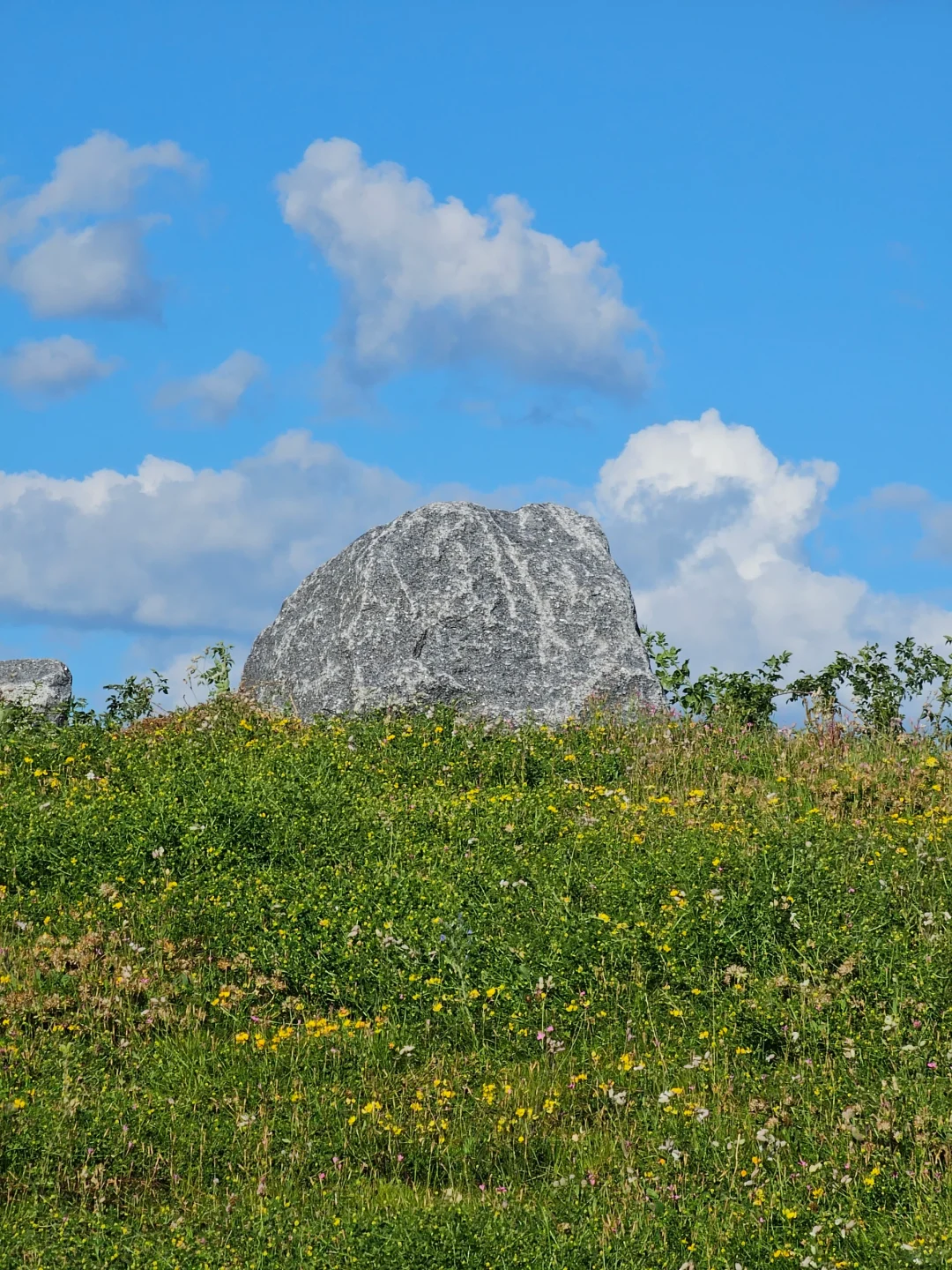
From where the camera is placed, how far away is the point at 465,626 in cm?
1457

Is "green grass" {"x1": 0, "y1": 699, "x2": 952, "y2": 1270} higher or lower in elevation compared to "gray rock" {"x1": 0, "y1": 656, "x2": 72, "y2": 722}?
lower

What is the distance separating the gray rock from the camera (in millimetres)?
17234

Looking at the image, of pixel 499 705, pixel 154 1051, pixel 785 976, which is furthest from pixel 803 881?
pixel 499 705

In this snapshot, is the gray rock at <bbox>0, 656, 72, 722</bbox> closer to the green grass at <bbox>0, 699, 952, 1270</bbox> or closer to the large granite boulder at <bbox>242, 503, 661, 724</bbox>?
the large granite boulder at <bbox>242, 503, 661, 724</bbox>

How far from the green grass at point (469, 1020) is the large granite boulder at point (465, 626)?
2.67 meters

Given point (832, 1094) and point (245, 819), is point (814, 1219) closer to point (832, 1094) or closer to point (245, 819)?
point (832, 1094)

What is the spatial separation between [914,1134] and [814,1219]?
882 mm

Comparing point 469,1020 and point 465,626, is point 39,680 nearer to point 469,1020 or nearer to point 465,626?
point 465,626

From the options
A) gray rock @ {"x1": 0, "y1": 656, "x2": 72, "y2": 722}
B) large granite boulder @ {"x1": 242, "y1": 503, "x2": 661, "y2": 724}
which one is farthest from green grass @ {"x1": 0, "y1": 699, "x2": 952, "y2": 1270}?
gray rock @ {"x1": 0, "y1": 656, "x2": 72, "y2": 722}

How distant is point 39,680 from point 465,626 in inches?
275

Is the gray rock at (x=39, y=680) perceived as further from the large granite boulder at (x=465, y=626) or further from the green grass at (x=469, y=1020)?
the green grass at (x=469, y=1020)

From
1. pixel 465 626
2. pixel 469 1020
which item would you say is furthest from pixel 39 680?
pixel 469 1020

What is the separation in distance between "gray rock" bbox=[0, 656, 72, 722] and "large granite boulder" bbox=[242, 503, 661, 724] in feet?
10.5

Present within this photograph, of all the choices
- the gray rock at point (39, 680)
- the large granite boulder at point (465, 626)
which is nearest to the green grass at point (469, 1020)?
the large granite boulder at point (465, 626)
